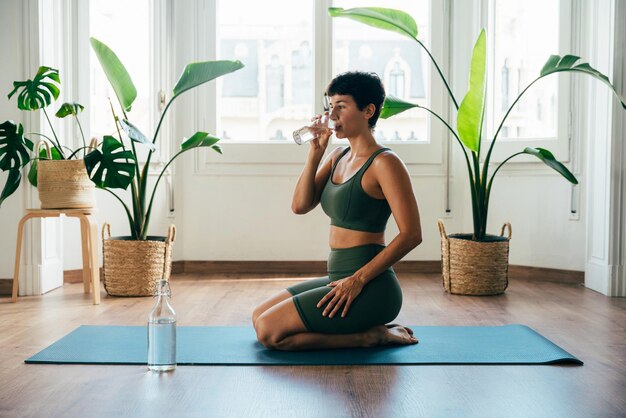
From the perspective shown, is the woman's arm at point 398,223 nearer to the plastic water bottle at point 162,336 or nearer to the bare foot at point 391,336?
the bare foot at point 391,336

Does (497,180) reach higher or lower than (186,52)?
lower

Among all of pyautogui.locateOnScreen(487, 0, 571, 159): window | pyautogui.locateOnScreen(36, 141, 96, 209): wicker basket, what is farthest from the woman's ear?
pyautogui.locateOnScreen(487, 0, 571, 159): window

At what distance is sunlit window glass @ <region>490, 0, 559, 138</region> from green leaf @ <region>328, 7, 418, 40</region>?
1.03 m

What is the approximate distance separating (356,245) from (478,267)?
1568mm

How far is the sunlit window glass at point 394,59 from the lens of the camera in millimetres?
4992

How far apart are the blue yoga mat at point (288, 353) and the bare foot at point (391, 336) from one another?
0.03m

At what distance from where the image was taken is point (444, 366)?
7.74 ft

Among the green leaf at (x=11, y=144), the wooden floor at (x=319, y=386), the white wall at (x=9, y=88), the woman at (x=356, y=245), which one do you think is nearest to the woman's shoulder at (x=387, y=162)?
the woman at (x=356, y=245)

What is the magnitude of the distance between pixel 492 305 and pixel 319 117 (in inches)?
60.1

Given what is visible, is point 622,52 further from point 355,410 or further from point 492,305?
point 355,410

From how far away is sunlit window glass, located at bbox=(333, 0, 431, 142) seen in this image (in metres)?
4.99

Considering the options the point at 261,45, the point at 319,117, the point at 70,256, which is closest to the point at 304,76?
the point at 261,45

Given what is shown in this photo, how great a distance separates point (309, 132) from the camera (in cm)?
257

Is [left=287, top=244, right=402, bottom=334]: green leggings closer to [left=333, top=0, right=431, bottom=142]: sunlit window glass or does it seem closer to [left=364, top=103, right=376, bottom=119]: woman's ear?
[left=364, top=103, right=376, bottom=119]: woman's ear
